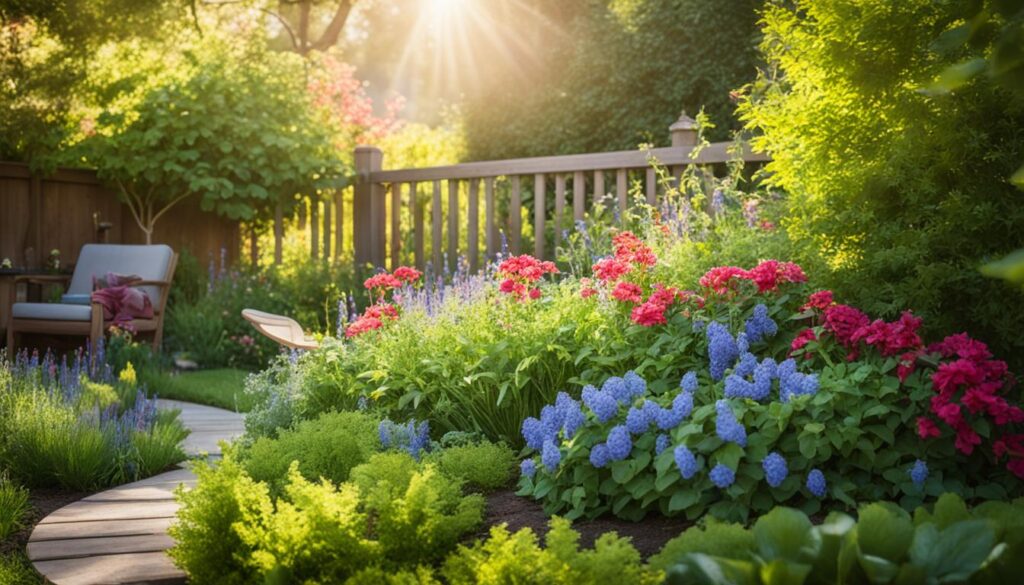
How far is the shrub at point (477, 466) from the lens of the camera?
3021mm

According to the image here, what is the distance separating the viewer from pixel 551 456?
2.67 m

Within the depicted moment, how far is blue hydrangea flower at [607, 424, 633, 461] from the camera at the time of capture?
252 centimetres

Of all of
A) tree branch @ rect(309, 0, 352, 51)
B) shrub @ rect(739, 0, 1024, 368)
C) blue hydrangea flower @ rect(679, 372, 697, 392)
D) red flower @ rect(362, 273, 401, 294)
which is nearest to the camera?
blue hydrangea flower @ rect(679, 372, 697, 392)

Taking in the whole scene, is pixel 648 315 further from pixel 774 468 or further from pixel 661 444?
pixel 774 468

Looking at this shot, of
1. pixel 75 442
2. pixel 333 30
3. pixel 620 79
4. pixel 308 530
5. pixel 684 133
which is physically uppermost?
pixel 333 30

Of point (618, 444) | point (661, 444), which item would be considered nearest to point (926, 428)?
point (661, 444)

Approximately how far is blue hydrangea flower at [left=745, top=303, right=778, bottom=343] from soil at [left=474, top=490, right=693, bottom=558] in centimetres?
78

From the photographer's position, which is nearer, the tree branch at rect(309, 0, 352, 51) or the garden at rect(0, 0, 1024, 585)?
the garden at rect(0, 0, 1024, 585)

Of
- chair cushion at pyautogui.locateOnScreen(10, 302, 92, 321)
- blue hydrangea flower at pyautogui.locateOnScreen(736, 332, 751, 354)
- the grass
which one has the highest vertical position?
blue hydrangea flower at pyautogui.locateOnScreen(736, 332, 751, 354)

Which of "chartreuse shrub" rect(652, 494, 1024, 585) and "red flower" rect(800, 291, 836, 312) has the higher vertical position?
"red flower" rect(800, 291, 836, 312)

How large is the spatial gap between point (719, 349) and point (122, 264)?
619 cm

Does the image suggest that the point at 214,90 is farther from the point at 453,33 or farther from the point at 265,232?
the point at 453,33

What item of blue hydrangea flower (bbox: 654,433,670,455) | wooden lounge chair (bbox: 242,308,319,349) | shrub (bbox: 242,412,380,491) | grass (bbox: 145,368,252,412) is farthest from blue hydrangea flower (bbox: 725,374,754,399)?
grass (bbox: 145,368,252,412)

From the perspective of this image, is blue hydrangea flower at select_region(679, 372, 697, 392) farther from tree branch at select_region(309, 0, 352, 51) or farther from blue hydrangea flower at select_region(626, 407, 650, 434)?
tree branch at select_region(309, 0, 352, 51)
